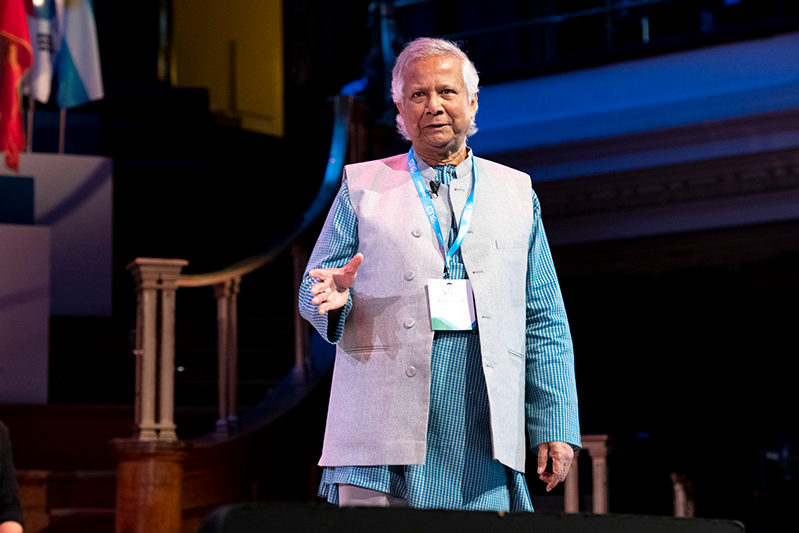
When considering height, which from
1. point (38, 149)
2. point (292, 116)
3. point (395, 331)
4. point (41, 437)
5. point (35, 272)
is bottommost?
point (41, 437)

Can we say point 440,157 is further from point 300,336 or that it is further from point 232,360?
point 300,336

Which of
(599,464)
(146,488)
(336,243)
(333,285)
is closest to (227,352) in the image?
(146,488)

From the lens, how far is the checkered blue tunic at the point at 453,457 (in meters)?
1.49

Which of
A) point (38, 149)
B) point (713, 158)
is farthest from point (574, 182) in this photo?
point (38, 149)

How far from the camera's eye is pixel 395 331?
5.05 feet

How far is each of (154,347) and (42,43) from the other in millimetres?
2818

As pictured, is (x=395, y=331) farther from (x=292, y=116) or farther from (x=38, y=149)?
(x=292, y=116)

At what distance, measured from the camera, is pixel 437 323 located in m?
1.53

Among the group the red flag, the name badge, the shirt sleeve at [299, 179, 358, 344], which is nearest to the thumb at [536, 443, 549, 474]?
the name badge

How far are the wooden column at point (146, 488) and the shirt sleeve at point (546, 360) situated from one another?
222 centimetres

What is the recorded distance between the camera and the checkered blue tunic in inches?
58.7

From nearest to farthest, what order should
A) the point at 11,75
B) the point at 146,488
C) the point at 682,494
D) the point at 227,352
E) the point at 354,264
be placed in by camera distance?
the point at 354,264, the point at 146,488, the point at 227,352, the point at 682,494, the point at 11,75

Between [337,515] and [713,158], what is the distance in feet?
14.1

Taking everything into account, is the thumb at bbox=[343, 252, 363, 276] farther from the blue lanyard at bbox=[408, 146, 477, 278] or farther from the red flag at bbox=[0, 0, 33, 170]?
the red flag at bbox=[0, 0, 33, 170]
